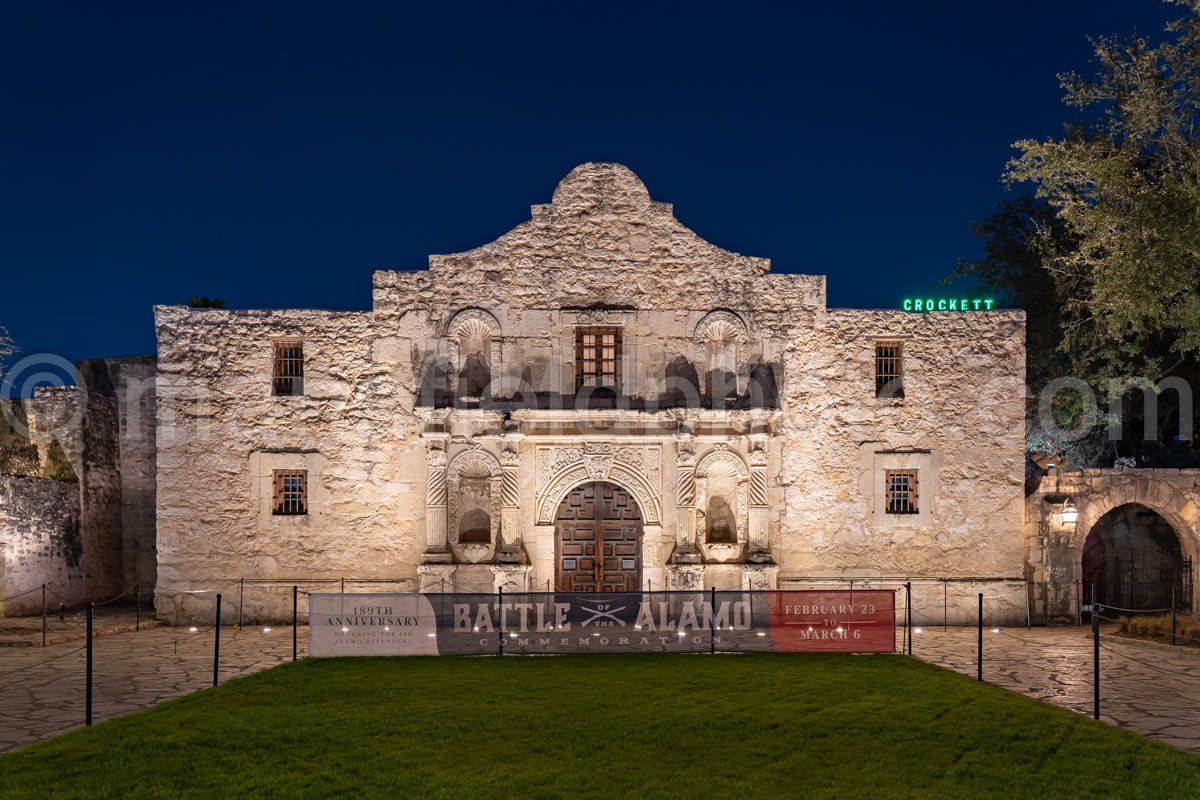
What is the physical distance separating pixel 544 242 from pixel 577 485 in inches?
206

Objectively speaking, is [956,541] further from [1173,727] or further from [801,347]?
[1173,727]

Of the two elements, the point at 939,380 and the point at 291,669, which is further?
the point at 939,380

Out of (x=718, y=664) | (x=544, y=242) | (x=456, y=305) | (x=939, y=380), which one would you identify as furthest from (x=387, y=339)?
(x=939, y=380)

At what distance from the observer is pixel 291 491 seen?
19516 mm

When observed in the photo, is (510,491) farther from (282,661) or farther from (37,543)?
(37,543)

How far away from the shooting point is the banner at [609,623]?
1439cm

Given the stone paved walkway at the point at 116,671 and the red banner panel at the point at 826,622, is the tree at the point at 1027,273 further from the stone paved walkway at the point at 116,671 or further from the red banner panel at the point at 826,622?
the stone paved walkway at the point at 116,671

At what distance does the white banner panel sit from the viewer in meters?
14.2

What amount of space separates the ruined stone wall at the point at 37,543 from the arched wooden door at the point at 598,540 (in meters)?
11.8

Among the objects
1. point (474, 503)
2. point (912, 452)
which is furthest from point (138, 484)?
point (912, 452)

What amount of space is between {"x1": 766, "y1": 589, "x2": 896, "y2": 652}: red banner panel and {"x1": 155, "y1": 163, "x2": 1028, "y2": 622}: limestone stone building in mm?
4074

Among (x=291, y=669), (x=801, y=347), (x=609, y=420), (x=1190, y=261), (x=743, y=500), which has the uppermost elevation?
(x=1190, y=261)

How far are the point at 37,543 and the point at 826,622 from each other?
17742mm

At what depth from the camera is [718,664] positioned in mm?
13672
